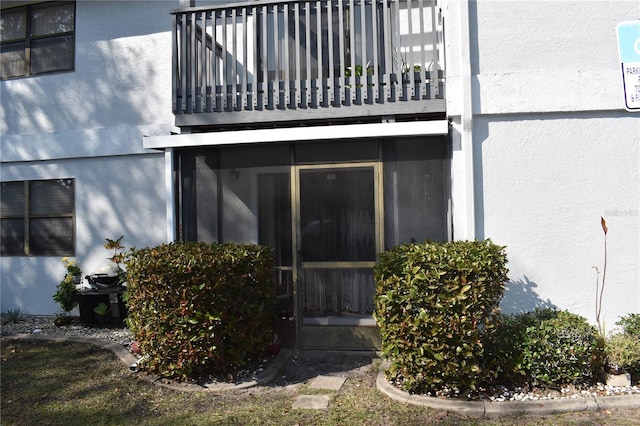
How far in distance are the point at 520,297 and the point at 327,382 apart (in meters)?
2.23

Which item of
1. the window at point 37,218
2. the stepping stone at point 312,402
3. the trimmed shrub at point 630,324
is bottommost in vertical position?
the stepping stone at point 312,402

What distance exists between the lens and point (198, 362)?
4.64 meters

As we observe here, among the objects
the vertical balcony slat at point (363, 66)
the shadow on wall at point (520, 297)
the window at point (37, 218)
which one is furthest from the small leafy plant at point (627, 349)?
the window at point (37, 218)

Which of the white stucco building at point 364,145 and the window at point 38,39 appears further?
the window at point 38,39

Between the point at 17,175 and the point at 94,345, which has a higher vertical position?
the point at 17,175

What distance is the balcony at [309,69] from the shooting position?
218 inches

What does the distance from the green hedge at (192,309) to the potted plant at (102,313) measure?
6.59 feet


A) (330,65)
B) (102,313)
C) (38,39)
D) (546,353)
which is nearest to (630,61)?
(546,353)

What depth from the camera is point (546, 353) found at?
4.22 meters

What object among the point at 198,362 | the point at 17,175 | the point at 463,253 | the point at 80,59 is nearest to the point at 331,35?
the point at 463,253

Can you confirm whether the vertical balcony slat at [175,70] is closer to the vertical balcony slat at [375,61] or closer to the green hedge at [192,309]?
the green hedge at [192,309]

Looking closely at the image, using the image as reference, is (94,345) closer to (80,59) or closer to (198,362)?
(198,362)

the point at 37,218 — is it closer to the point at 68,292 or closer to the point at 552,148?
the point at 68,292

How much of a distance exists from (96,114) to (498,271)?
255 inches
